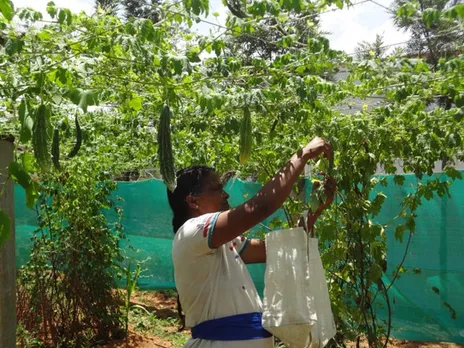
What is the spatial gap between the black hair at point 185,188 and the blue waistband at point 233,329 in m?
0.43

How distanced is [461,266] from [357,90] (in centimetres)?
189

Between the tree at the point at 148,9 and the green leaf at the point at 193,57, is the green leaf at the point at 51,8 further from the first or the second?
the green leaf at the point at 193,57

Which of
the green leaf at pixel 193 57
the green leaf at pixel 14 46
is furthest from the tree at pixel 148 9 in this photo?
the green leaf at pixel 14 46

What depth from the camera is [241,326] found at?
2.00m

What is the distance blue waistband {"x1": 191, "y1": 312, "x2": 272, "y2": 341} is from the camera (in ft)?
6.53

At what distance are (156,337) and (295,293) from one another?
3806 mm

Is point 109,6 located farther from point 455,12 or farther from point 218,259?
point 455,12

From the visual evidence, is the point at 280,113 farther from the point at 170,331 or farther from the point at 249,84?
the point at 170,331

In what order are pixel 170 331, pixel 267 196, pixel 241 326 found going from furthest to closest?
pixel 170 331 < pixel 241 326 < pixel 267 196

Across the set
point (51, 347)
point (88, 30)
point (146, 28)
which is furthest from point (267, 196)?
point (51, 347)

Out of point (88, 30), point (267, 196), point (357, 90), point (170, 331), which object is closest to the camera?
point (267, 196)

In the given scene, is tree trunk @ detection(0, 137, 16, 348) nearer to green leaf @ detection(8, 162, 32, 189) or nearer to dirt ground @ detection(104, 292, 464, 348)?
dirt ground @ detection(104, 292, 464, 348)

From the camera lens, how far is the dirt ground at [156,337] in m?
4.68

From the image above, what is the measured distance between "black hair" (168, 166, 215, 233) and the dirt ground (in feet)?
7.69
